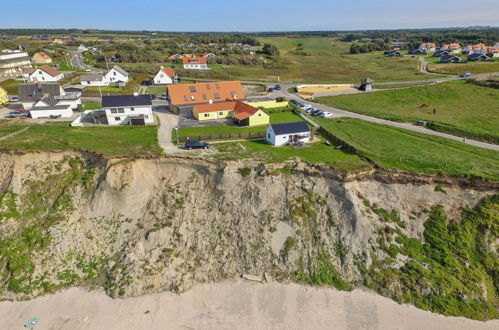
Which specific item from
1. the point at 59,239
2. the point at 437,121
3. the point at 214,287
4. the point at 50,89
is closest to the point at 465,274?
the point at 214,287

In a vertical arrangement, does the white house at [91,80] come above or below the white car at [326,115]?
above

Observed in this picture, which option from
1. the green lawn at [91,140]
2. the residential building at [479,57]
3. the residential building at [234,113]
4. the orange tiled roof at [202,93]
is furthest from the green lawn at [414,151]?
the residential building at [479,57]

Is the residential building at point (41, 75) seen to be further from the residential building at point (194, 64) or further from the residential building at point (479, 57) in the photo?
the residential building at point (479, 57)

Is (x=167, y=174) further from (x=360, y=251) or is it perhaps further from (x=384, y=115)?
(x=384, y=115)

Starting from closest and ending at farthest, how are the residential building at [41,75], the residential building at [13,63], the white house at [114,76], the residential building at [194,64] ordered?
1. the white house at [114,76]
2. the residential building at [41,75]
3. the residential building at [13,63]
4. the residential building at [194,64]

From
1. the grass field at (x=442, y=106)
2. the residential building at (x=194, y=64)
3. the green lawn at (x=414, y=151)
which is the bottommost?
the green lawn at (x=414, y=151)

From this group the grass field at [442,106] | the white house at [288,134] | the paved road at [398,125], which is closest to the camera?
the white house at [288,134]

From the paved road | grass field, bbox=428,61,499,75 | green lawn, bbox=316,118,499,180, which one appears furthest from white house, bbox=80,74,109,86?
grass field, bbox=428,61,499,75
